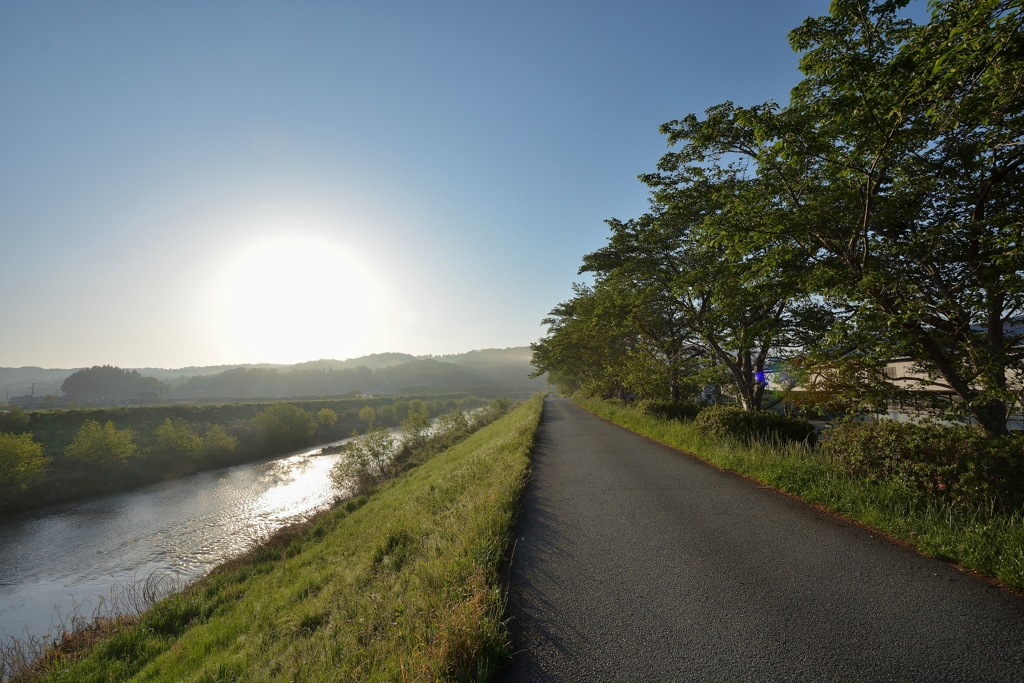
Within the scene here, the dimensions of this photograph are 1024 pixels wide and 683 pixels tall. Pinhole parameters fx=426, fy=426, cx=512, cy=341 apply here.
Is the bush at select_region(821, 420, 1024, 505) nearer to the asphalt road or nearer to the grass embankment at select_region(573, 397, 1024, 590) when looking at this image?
the grass embankment at select_region(573, 397, 1024, 590)

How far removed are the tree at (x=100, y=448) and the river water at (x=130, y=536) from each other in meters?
4.43

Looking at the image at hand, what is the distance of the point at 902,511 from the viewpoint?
20.1 ft

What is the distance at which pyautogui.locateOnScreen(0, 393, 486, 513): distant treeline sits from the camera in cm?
3098

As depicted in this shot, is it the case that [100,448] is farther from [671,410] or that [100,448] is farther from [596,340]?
[671,410]

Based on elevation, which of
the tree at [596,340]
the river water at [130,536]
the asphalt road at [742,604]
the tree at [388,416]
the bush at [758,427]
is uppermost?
the tree at [596,340]

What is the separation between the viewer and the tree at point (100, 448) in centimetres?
Result: 3562

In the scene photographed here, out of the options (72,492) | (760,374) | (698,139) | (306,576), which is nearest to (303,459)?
(72,492)

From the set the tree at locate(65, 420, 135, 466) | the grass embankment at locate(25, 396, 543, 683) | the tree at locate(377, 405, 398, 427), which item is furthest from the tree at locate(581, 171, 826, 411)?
the tree at locate(377, 405, 398, 427)

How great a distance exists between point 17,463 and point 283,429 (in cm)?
2447

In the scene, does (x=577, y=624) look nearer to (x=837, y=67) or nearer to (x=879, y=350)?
(x=879, y=350)

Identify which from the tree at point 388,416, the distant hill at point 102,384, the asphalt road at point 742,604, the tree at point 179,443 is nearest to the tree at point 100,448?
the tree at point 179,443

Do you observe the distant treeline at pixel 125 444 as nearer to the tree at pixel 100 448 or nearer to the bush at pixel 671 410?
the tree at pixel 100 448

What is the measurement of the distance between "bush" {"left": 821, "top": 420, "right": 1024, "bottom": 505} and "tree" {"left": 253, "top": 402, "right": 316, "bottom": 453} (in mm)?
57192

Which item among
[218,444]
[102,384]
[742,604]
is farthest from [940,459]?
[102,384]
